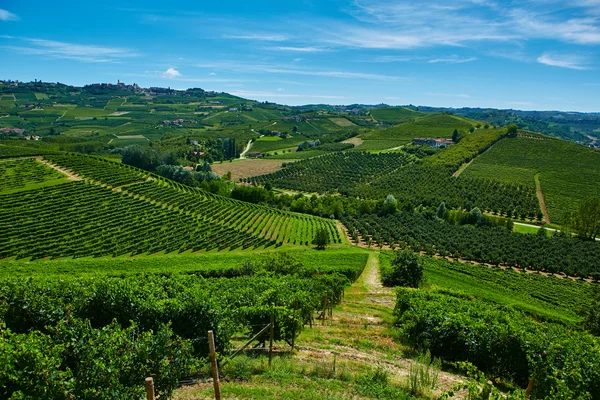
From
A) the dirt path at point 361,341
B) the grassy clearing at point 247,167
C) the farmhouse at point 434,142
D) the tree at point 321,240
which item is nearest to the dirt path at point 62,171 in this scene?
the tree at point 321,240

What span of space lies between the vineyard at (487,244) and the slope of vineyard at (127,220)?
41.6 ft

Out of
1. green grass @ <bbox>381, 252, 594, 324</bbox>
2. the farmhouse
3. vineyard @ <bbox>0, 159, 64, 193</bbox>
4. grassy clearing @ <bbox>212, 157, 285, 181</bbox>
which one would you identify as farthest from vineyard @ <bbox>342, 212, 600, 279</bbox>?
the farmhouse

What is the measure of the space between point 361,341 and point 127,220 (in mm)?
58446

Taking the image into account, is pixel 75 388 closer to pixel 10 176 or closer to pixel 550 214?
pixel 10 176

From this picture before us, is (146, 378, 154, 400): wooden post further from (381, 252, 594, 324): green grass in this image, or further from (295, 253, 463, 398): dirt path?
(381, 252, 594, 324): green grass

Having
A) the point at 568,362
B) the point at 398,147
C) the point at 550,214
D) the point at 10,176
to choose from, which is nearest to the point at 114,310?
the point at 568,362

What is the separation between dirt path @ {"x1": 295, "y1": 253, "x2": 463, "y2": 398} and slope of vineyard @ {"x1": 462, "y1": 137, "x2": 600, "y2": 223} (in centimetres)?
8977

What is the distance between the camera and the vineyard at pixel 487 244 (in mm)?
66000

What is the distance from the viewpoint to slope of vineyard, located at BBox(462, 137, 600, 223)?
10857cm

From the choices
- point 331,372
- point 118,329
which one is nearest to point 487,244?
point 331,372

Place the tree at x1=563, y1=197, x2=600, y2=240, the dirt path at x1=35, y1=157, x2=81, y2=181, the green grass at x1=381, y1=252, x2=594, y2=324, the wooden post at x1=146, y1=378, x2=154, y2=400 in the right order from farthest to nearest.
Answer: the tree at x1=563, y1=197, x2=600, y2=240 → the dirt path at x1=35, y1=157, x2=81, y2=181 → the green grass at x1=381, y1=252, x2=594, y2=324 → the wooden post at x1=146, y1=378, x2=154, y2=400

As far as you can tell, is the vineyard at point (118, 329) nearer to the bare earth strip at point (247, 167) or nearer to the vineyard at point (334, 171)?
the vineyard at point (334, 171)

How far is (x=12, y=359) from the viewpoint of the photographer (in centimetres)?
955

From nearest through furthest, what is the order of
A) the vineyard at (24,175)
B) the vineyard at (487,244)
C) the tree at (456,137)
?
the vineyard at (487,244)
the vineyard at (24,175)
the tree at (456,137)
